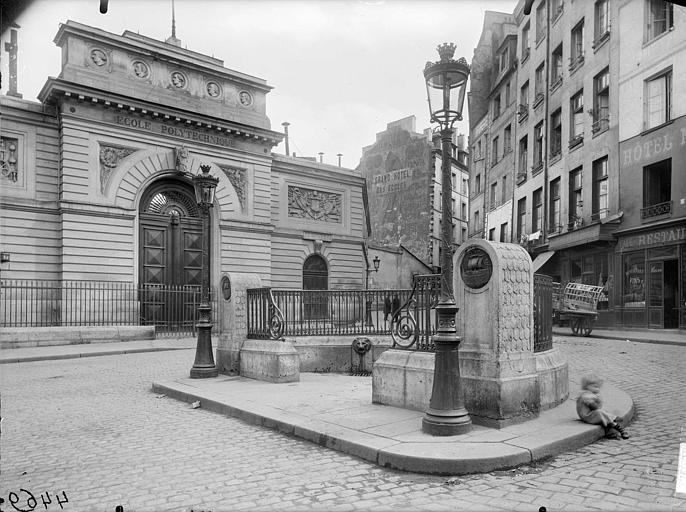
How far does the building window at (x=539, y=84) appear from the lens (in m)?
29.9

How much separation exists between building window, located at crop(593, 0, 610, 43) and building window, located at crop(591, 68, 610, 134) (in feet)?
5.22

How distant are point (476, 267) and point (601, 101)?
2152 cm

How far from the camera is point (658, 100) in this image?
66.7 ft

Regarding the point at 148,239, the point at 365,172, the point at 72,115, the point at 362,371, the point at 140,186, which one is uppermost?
the point at 365,172

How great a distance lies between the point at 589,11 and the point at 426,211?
1094 inches

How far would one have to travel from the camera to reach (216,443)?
5.82 m

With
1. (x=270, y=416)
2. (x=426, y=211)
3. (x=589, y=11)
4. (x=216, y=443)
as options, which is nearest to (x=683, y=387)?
(x=270, y=416)

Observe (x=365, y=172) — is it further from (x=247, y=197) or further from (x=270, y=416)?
(x=270, y=416)

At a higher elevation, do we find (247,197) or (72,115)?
(72,115)

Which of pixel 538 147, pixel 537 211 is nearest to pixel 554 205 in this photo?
pixel 537 211

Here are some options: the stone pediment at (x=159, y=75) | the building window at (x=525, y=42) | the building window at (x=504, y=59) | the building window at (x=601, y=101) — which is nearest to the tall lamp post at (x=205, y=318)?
the stone pediment at (x=159, y=75)

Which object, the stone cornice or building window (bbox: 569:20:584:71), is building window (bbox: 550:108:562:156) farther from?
the stone cornice

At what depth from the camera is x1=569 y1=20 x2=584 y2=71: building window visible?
84.7 ft

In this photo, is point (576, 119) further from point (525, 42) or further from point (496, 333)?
point (496, 333)
